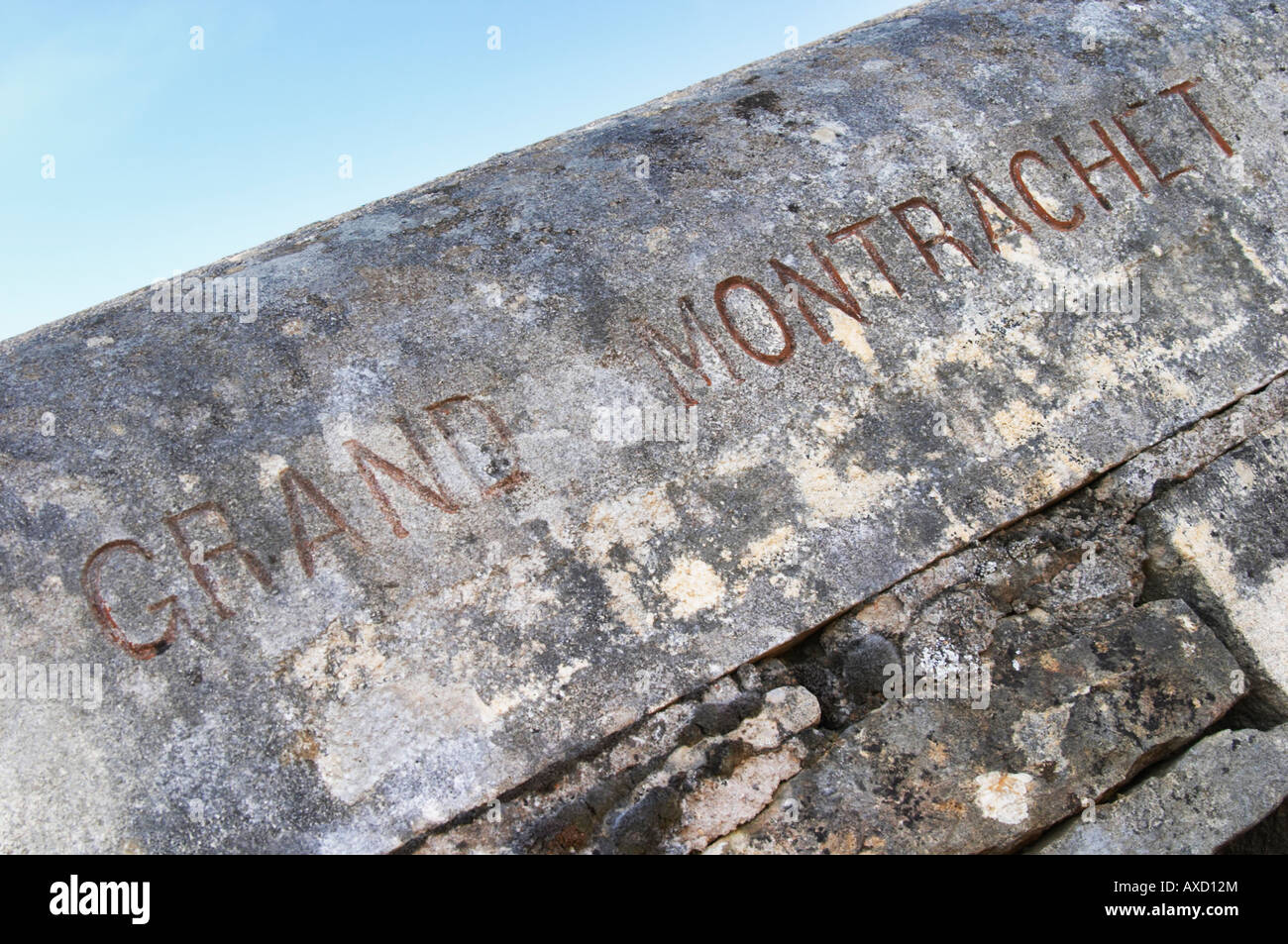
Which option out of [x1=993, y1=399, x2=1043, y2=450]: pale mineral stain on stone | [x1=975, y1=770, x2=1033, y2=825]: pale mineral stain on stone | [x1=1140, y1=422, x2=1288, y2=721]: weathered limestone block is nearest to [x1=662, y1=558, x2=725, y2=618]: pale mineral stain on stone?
[x1=975, y1=770, x2=1033, y2=825]: pale mineral stain on stone

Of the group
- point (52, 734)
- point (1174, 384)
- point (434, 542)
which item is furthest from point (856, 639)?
point (52, 734)

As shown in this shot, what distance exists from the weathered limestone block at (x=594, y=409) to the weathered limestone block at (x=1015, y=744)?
34cm

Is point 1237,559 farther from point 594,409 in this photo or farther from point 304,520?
point 304,520

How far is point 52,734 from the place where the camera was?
2.07m

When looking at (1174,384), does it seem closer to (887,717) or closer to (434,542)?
(887,717)

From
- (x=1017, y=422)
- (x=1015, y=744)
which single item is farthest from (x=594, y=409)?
(x=1015, y=744)

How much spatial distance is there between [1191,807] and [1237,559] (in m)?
0.76

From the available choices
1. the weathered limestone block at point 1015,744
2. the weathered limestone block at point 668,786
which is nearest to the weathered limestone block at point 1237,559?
the weathered limestone block at point 1015,744

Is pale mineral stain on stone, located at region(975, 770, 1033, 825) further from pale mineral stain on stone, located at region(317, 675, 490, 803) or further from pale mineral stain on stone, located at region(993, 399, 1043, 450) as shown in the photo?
pale mineral stain on stone, located at region(317, 675, 490, 803)

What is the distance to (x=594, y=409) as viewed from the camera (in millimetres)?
2600

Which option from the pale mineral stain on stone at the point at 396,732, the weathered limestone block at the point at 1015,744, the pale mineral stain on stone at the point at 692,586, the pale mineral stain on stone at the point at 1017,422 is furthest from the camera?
the pale mineral stain on stone at the point at 1017,422

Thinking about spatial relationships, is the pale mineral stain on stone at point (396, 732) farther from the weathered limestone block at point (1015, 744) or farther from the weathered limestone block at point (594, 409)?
the weathered limestone block at point (1015, 744)

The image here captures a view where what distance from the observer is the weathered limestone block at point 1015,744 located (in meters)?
2.29

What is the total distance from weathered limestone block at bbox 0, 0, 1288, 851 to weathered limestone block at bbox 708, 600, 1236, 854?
1.13 feet
